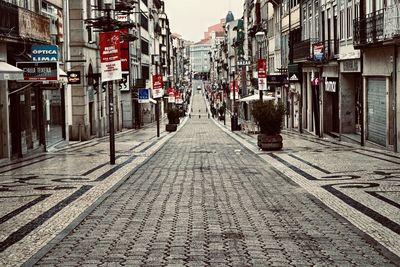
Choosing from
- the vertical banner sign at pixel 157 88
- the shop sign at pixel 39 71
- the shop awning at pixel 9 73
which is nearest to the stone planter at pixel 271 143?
the shop sign at pixel 39 71

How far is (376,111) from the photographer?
32312 millimetres

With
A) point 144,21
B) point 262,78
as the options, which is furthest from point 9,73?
point 144,21

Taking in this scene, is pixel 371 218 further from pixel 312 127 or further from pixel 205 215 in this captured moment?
pixel 312 127

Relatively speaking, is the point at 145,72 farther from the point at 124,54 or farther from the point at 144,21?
the point at 124,54

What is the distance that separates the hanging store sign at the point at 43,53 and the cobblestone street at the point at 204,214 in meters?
6.00

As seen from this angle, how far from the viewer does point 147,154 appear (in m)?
29.2

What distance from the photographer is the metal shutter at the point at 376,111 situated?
31031 mm

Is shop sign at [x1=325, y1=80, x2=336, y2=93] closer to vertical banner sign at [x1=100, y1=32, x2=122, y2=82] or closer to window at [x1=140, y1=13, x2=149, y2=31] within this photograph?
vertical banner sign at [x1=100, y1=32, x2=122, y2=82]

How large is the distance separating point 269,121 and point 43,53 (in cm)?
851

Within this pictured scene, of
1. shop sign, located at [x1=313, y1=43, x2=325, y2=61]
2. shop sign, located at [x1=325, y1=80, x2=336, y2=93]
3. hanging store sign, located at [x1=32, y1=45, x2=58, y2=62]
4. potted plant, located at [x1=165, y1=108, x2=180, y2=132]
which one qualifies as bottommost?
potted plant, located at [x1=165, y1=108, x2=180, y2=132]

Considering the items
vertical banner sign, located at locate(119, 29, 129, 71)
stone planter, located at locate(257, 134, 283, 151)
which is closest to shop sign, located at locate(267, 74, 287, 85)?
vertical banner sign, located at locate(119, 29, 129, 71)

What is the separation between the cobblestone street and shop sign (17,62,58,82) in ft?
15.3

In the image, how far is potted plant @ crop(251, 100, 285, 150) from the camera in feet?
94.1

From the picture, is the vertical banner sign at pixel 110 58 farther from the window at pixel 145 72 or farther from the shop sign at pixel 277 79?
the window at pixel 145 72
